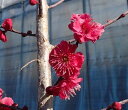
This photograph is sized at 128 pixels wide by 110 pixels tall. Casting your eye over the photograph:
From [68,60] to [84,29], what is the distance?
0.15ft

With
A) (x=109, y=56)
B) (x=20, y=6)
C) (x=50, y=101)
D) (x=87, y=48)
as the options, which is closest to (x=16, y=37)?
(x=20, y=6)

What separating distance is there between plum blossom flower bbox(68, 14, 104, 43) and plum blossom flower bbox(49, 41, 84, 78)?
19 millimetres

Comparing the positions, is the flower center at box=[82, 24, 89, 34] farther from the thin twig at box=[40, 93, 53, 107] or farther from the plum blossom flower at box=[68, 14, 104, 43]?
the thin twig at box=[40, 93, 53, 107]

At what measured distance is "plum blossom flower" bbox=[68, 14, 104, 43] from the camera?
0.43 m

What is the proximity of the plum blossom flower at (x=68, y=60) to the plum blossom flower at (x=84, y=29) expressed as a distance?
0.06 ft

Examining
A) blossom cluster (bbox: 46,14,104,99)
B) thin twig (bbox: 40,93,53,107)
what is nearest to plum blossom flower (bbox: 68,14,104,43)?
blossom cluster (bbox: 46,14,104,99)

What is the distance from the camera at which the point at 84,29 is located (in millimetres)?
446

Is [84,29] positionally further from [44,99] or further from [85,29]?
[44,99]

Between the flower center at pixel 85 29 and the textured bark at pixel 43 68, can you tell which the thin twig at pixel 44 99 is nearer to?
the textured bark at pixel 43 68

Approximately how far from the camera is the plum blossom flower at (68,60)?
1.44 feet

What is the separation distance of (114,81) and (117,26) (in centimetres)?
30

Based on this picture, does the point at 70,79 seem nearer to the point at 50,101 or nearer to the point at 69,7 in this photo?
the point at 50,101

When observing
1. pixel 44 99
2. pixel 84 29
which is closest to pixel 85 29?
pixel 84 29

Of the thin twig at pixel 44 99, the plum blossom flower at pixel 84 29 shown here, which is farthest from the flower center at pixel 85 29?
the thin twig at pixel 44 99
